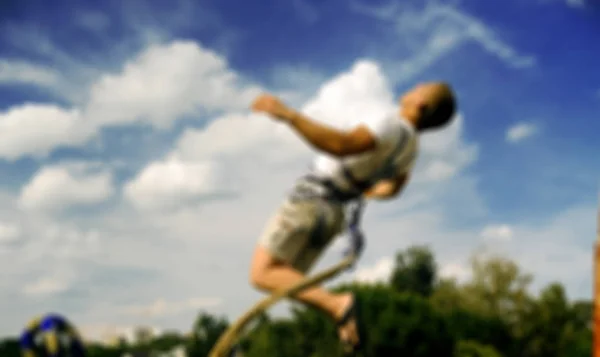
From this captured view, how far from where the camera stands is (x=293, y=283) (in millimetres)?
4441

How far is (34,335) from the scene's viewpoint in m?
5.01

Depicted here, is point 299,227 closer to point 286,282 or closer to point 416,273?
point 286,282

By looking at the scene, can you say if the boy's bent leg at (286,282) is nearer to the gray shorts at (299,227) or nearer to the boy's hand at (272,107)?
the gray shorts at (299,227)

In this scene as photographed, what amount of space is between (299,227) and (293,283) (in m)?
0.36

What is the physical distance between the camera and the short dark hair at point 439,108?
4673 mm

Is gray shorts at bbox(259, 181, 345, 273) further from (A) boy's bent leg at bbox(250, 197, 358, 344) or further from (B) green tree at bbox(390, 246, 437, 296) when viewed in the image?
(B) green tree at bbox(390, 246, 437, 296)

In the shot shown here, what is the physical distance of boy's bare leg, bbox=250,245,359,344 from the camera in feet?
14.4

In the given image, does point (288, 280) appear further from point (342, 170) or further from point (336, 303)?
point (342, 170)

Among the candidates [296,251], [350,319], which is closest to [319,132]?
[296,251]

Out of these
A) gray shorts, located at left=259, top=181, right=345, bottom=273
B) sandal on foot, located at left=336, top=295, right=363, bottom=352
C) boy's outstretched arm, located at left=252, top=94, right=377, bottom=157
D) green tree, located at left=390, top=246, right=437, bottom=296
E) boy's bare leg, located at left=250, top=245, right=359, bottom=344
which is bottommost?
sandal on foot, located at left=336, top=295, right=363, bottom=352

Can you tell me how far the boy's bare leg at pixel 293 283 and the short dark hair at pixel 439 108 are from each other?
124 cm

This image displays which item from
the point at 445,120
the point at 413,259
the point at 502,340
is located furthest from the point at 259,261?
the point at 413,259

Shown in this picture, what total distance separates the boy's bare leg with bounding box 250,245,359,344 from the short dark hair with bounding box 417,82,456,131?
1.24 meters

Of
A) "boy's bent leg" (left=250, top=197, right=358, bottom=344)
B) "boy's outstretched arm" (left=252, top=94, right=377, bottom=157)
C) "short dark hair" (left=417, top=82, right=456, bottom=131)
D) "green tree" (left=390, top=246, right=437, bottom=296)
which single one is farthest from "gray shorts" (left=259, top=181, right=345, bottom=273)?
"green tree" (left=390, top=246, right=437, bottom=296)
